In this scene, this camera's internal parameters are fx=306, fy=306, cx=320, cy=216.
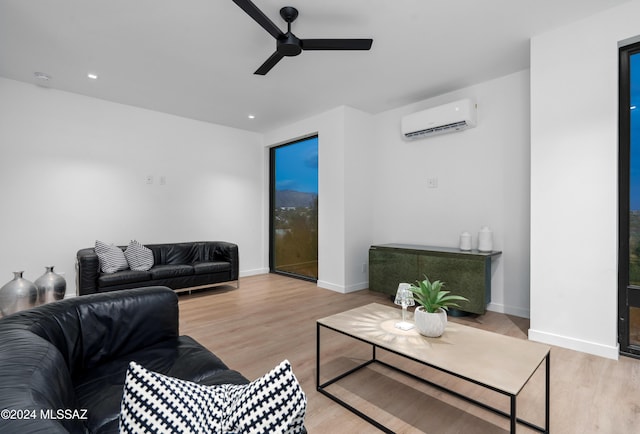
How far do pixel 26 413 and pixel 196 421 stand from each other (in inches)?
13.2

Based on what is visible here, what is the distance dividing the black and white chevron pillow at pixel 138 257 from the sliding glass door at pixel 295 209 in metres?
2.37

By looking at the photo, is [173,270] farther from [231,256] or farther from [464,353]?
[464,353]

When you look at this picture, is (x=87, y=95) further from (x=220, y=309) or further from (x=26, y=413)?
(x=26, y=413)

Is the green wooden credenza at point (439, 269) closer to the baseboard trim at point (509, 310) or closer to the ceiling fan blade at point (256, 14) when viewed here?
the baseboard trim at point (509, 310)

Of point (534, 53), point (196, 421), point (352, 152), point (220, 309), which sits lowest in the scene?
point (220, 309)

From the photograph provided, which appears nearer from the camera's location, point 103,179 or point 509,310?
point 509,310

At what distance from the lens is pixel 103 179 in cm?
440

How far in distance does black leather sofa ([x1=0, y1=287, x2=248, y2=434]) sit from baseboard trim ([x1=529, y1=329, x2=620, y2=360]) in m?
2.75

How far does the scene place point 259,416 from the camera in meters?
0.74

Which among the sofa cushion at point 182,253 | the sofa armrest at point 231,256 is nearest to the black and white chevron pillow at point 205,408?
the sofa armrest at point 231,256

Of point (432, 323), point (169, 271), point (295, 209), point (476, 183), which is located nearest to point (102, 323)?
point (432, 323)

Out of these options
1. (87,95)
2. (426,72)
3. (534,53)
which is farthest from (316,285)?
(87,95)

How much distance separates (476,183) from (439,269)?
1202mm

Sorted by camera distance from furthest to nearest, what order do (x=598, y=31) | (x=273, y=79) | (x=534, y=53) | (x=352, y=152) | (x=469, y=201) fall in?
(x=352, y=152) < (x=469, y=201) < (x=273, y=79) < (x=534, y=53) < (x=598, y=31)
